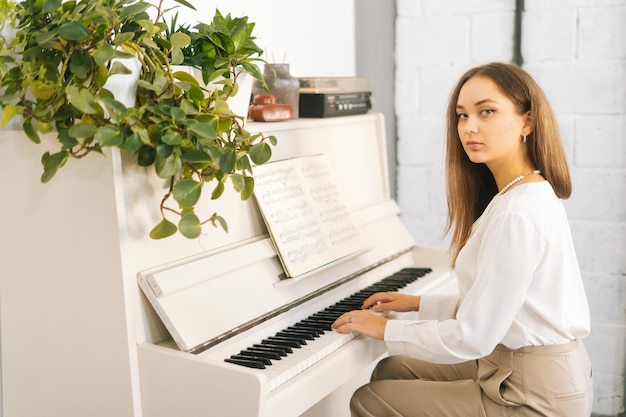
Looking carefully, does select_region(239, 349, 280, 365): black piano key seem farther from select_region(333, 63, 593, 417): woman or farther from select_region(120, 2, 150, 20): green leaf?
select_region(120, 2, 150, 20): green leaf

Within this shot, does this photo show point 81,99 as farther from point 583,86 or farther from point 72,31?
point 583,86

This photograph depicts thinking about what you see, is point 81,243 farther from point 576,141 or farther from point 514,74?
point 576,141

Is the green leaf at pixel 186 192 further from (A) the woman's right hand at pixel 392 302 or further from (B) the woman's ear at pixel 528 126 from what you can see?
(B) the woman's ear at pixel 528 126

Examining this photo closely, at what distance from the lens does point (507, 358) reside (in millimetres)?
1608

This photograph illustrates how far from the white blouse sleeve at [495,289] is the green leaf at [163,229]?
61 centimetres

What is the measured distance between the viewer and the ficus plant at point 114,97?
4.36ft

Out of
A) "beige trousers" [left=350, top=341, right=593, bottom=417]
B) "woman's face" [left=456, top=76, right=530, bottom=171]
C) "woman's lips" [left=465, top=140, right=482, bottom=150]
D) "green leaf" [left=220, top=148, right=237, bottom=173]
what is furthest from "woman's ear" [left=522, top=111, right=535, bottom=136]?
"green leaf" [left=220, top=148, right=237, bottom=173]

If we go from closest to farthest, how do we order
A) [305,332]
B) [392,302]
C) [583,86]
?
[305,332]
[392,302]
[583,86]

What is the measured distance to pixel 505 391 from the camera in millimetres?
1600

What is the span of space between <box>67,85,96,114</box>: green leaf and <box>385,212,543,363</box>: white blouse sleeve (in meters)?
0.84

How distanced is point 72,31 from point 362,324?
90 centimetres

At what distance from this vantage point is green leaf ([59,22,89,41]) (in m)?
1.29

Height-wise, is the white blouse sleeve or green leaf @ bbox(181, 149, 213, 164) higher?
green leaf @ bbox(181, 149, 213, 164)

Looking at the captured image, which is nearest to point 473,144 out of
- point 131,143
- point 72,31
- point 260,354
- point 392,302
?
point 392,302
